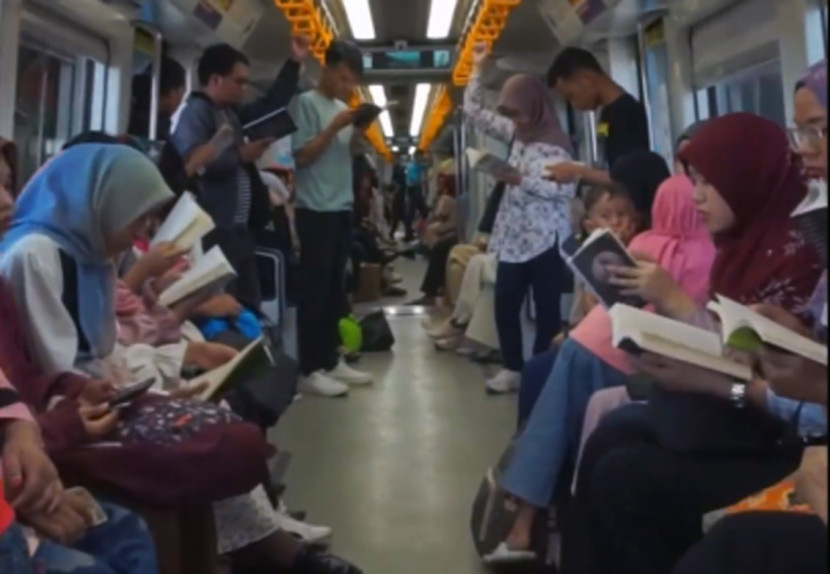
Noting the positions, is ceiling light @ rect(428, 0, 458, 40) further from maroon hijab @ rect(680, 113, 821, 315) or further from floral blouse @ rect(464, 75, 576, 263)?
maroon hijab @ rect(680, 113, 821, 315)

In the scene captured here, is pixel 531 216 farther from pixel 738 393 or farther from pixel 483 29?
pixel 738 393

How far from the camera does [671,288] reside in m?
2.41

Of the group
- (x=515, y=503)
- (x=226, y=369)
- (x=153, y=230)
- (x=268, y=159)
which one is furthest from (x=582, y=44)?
(x=226, y=369)

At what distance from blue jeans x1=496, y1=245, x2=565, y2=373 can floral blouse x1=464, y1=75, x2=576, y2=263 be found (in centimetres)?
6

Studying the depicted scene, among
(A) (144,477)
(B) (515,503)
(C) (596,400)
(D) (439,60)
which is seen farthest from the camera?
(D) (439,60)

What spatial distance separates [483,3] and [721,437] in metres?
5.90

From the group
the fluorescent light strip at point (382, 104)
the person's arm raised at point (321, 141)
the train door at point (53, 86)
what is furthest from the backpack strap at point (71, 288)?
the fluorescent light strip at point (382, 104)

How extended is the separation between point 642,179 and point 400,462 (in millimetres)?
1480

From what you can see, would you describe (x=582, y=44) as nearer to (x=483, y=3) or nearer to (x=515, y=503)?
(x=483, y=3)

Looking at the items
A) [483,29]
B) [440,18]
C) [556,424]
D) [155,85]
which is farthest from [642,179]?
[440,18]

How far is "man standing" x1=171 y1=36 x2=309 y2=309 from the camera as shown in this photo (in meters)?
4.37

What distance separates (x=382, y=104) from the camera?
29.2 feet

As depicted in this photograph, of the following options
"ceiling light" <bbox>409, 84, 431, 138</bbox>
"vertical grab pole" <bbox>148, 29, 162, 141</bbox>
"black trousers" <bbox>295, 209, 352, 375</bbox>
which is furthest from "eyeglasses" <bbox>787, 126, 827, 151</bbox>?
"ceiling light" <bbox>409, 84, 431, 138</bbox>

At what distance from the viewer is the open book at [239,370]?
234 cm
